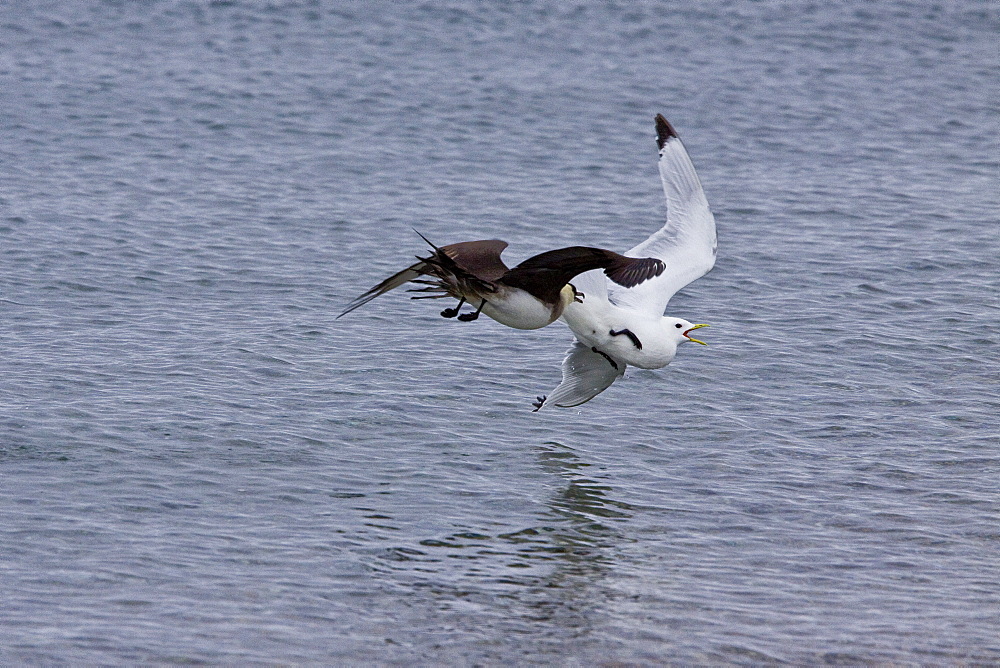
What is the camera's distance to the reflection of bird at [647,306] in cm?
1027

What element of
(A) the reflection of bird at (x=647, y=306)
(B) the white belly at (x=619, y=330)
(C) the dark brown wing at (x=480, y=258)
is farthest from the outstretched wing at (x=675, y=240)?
(C) the dark brown wing at (x=480, y=258)

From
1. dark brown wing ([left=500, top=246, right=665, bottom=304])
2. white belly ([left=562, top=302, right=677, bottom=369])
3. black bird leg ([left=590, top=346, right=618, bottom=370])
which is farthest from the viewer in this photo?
black bird leg ([left=590, top=346, right=618, bottom=370])

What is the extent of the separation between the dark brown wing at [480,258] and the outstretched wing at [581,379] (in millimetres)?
2195

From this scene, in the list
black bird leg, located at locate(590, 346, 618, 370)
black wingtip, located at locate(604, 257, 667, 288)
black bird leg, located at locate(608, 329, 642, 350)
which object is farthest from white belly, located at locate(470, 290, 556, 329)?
black bird leg, located at locate(590, 346, 618, 370)

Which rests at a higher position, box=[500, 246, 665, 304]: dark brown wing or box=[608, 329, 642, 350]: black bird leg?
box=[500, 246, 665, 304]: dark brown wing

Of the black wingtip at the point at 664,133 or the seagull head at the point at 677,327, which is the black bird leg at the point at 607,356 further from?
the black wingtip at the point at 664,133

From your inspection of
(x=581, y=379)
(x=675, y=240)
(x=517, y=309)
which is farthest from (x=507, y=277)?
(x=675, y=240)

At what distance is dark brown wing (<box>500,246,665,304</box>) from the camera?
812cm

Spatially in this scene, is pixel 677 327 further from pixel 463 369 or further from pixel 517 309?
pixel 517 309

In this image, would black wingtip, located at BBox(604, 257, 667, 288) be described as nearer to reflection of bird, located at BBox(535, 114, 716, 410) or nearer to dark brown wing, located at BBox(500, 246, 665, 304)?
dark brown wing, located at BBox(500, 246, 665, 304)

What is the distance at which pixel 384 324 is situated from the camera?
1372 cm

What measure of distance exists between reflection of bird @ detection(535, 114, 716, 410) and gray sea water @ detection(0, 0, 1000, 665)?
0.59m

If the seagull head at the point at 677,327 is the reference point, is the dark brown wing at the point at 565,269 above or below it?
above

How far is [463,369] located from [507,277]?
3.89 metres
